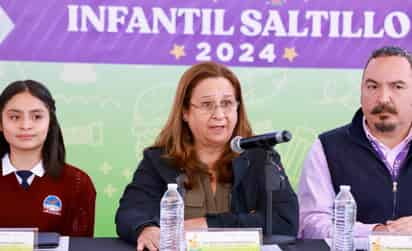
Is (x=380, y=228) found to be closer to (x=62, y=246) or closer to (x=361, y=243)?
(x=361, y=243)

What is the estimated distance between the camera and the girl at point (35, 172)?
10.8 feet

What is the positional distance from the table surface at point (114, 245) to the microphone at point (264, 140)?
43 cm

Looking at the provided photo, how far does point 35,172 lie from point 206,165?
29.9 inches

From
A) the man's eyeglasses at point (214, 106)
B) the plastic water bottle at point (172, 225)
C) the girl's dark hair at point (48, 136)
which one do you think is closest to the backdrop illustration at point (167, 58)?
the girl's dark hair at point (48, 136)

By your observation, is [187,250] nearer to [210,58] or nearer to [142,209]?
[142,209]

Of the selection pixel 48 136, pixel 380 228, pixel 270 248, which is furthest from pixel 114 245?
pixel 380 228

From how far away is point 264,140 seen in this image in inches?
97.0

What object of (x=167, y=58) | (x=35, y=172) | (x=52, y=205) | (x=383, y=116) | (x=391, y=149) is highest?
(x=167, y=58)

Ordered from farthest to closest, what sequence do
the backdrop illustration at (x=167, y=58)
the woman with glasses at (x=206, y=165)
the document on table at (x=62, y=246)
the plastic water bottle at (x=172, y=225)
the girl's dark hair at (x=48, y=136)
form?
the backdrop illustration at (x=167, y=58) < the girl's dark hair at (x=48, y=136) < the woman with glasses at (x=206, y=165) < the document on table at (x=62, y=246) < the plastic water bottle at (x=172, y=225)

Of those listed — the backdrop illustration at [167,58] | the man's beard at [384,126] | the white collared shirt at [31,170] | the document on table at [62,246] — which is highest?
the backdrop illustration at [167,58]

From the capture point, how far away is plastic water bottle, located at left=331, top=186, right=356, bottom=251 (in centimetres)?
260

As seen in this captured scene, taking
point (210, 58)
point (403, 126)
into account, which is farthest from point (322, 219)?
point (210, 58)

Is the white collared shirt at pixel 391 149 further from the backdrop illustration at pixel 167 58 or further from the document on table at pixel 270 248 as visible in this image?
the document on table at pixel 270 248

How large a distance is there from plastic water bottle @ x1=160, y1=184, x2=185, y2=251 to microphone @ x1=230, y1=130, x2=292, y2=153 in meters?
0.28
